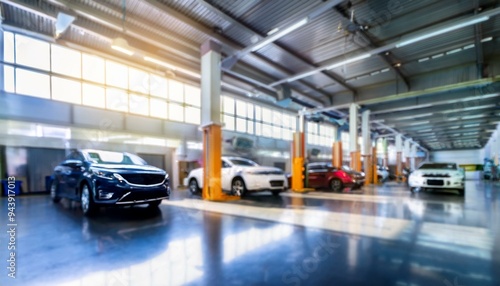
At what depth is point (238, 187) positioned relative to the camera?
757 centimetres

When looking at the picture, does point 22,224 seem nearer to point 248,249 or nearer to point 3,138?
point 248,249

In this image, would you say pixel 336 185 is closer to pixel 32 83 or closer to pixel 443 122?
pixel 32 83

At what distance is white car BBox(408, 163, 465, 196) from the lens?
7.67 metres

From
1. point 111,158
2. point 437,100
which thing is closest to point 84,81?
point 111,158

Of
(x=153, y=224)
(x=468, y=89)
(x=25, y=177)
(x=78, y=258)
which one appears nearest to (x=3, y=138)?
(x=25, y=177)

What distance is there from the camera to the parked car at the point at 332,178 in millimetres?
10078

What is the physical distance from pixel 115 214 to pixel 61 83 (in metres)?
7.81

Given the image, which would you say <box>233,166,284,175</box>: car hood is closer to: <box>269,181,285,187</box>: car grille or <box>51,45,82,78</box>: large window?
<box>269,181,285,187</box>: car grille

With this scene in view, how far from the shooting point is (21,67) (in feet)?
29.4

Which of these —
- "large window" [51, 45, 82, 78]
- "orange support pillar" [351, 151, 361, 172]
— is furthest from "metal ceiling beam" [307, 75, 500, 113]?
"large window" [51, 45, 82, 78]

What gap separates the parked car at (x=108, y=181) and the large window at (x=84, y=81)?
5758 mm

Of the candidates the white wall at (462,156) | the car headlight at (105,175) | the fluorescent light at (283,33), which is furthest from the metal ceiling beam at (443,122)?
the car headlight at (105,175)

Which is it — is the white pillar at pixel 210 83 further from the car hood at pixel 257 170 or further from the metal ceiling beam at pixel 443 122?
the metal ceiling beam at pixel 443 122

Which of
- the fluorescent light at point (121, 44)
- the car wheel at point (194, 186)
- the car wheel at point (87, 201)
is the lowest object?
the car wheel at point (194, 186)
